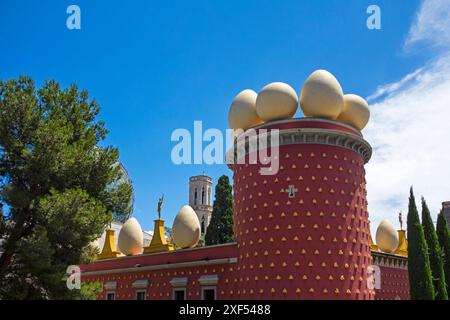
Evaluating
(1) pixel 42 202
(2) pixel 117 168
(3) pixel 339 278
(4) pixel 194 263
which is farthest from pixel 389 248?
(1) pixel 42 202

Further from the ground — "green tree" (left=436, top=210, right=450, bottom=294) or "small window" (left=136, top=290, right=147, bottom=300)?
"green tree" (left=436, top=210, right=450, bottom=294)

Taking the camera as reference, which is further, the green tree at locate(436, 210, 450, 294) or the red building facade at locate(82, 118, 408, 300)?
the green tree at locate(436, 210, 450, 294)

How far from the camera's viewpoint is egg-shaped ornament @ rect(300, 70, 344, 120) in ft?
77.4

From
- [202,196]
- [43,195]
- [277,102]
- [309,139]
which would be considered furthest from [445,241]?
[202,196]

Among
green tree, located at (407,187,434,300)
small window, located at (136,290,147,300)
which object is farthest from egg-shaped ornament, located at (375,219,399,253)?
small window, located at (136,290,147,300)

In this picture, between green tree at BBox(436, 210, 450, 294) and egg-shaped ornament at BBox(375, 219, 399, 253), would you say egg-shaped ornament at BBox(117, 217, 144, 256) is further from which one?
green tree at BBox(436, 210, 450, 294)

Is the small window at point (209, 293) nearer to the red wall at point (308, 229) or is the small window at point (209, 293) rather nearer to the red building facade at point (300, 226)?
the red building facade at point (300, 226)

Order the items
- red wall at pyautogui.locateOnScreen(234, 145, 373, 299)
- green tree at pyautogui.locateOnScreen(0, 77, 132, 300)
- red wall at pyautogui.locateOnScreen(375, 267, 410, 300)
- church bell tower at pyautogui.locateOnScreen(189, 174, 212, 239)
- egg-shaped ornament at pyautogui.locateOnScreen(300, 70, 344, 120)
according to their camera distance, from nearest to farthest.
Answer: green tree at pyautogui.locateOnScreen(0, 77, 132, 300)
red wall at pyautogui.locateOnScreen(234, 145, 373, 299)
egg-shaped ornament at pyautogui.locateOnScreen(300, 70, 344, 120)
red wall at pyautogui.locateOnScreen(375, 267, 410, 300)
church bell tower at pyautogui.locateOnScreen(189, 174, 212, 239)

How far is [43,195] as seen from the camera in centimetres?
1903

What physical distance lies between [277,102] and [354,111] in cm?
439

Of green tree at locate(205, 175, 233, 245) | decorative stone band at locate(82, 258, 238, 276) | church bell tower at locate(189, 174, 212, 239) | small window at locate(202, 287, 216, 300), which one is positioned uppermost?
church bell tower at locate(189, 174, 212, 239)

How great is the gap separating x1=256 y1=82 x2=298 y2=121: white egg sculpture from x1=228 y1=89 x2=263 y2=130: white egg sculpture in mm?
1221
